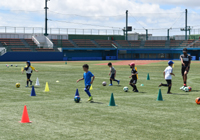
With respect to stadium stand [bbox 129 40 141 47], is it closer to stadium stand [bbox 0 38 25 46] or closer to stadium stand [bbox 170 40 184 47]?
stadium stand [bbox 170 40 184 47]

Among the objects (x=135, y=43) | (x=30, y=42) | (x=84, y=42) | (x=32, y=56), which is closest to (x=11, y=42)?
(x=30, y=42)

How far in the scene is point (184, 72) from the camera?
19.2m

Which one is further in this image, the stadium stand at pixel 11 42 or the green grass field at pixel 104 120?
the stadium stand at pixel 11 42

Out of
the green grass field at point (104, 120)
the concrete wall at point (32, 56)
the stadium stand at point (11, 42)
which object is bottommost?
the green grass field at point (104, 120)

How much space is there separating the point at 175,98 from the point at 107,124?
6.37m

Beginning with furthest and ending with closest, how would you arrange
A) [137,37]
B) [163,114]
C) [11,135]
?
1. [137,37]
2. [163,114]
3. [11,135]

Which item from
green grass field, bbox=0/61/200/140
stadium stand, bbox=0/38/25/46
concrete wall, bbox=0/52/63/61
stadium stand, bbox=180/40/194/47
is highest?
stadium stand, bbox=180/40/194/47

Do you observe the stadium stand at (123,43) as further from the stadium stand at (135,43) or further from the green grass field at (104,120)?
the green grass field at (104,120)

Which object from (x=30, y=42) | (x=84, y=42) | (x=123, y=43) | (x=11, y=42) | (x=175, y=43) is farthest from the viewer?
(x=123, y=43)

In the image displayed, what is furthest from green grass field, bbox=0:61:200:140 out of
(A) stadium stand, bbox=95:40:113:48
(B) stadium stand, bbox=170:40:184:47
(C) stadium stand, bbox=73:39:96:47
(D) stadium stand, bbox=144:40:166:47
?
(B) stadium stand, bbox=170:40:184:47

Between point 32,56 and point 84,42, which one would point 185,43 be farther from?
point 32,56

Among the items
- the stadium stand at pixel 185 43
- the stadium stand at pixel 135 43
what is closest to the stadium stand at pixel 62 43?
the stadium stand at pixel 135 43

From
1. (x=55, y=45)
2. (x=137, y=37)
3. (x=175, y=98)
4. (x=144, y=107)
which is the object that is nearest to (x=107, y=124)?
(x=144, y=107)

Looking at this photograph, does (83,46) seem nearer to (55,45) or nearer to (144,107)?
(55,45)
